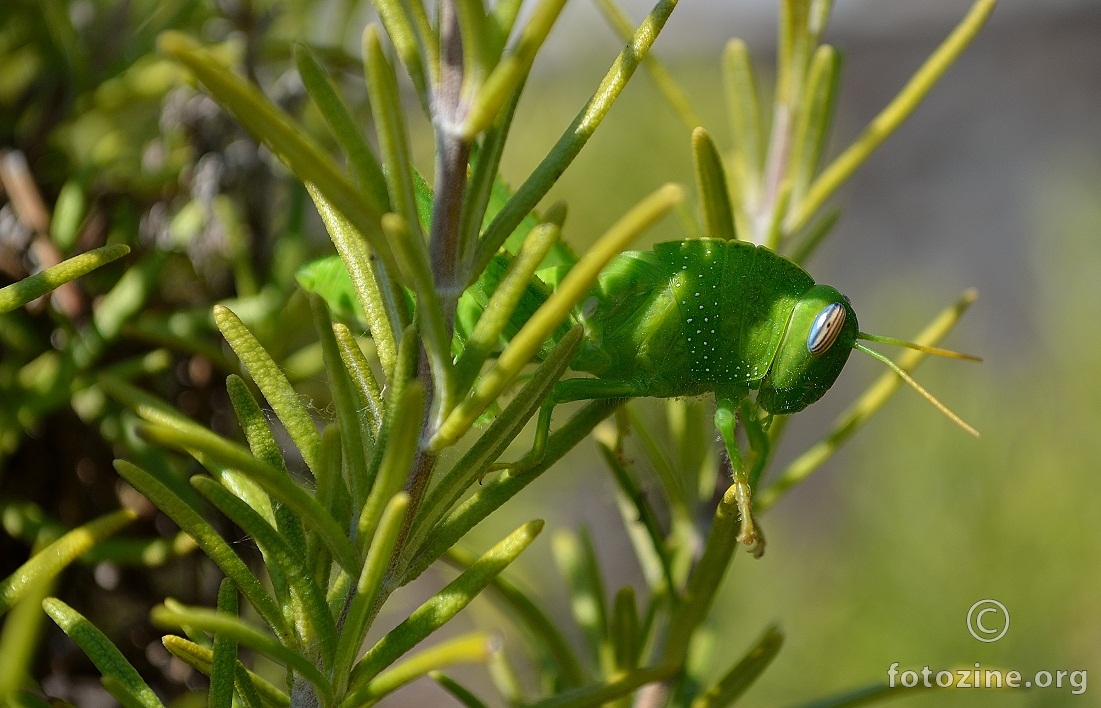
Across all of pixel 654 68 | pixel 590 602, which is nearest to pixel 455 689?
pixel 590 602

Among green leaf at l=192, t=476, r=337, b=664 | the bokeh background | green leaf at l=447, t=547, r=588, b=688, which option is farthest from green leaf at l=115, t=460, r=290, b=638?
the bokeh background

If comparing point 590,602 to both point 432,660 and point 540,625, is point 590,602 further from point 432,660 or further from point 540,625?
point 432,660

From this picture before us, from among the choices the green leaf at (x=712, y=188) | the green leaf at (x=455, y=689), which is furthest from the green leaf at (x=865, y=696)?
the green leaf at (x=712, y=188)

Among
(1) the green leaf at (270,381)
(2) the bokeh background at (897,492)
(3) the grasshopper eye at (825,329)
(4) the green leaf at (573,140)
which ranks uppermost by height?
(4) the green leaf at (573,140)

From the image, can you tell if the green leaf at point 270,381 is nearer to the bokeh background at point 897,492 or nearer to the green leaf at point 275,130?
the green leaf at point 275,130

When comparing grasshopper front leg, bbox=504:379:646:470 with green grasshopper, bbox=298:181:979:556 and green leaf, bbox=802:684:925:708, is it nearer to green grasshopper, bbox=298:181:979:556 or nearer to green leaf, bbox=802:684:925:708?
green grasshopper, bbox=298:181:979:556

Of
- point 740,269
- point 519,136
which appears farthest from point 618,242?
point 519,136

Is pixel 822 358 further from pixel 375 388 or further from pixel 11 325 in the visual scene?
pixel 11 325
